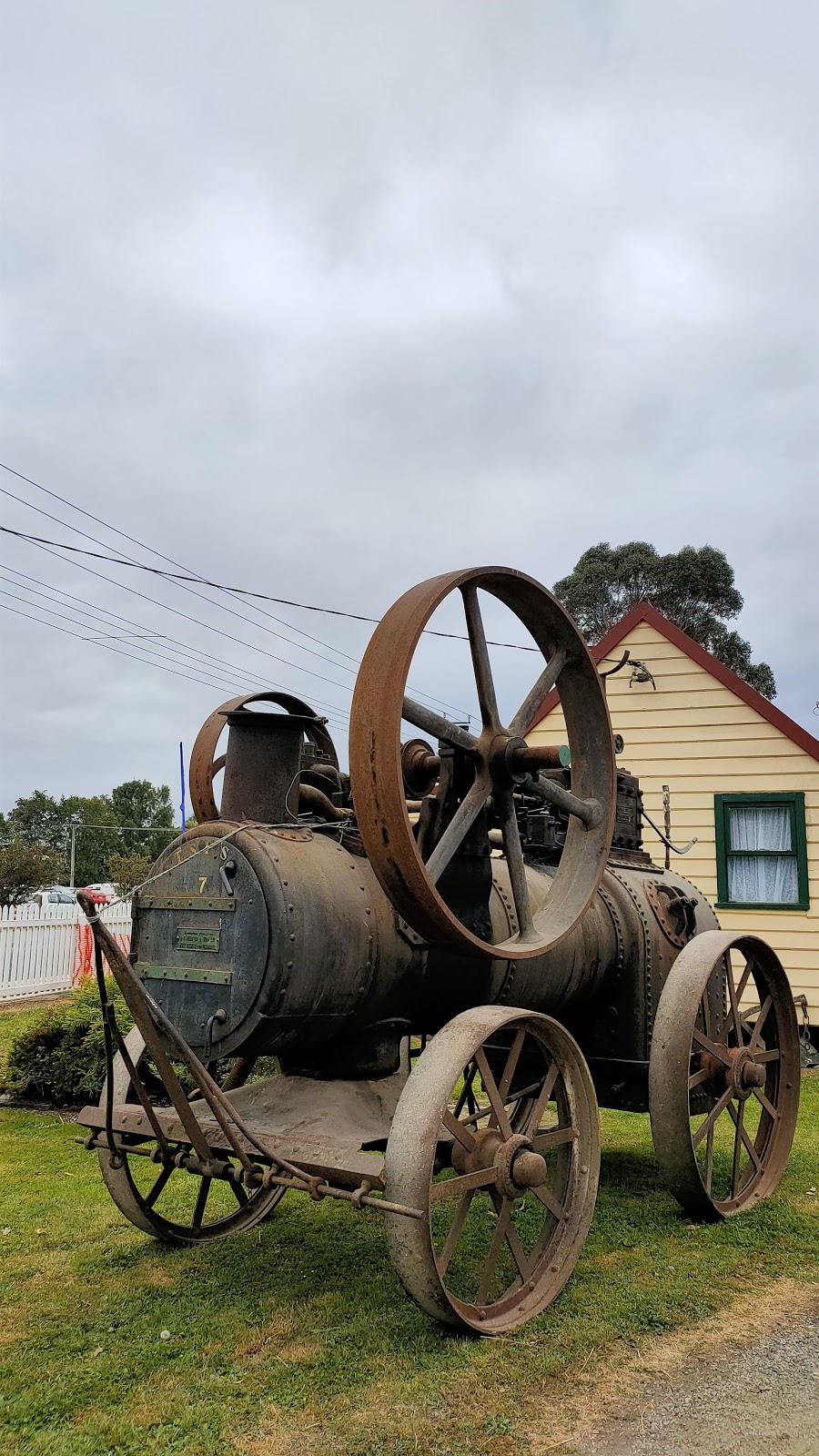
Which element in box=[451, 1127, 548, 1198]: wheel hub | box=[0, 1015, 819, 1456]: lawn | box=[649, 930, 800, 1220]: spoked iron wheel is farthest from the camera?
box=[649, 930, 800, 1220]: spoked iron wheel

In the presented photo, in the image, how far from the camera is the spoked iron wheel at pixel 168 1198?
4285 millimetres

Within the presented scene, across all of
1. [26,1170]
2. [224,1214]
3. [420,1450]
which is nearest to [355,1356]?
[420,1450]

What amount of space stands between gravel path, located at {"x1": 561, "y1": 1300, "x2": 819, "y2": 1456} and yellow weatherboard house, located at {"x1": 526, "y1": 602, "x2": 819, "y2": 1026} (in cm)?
642

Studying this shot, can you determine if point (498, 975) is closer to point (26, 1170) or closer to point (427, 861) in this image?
point (427, 861)

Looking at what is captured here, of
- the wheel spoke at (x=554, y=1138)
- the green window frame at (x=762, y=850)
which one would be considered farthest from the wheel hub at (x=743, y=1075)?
the green window frame at (x=762, y=850)

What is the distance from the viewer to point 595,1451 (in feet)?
9.91

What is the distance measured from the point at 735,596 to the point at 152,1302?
85.1 feet

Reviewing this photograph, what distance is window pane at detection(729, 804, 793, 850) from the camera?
9.94 meters

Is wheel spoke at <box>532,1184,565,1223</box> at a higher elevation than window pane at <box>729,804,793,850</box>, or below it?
below

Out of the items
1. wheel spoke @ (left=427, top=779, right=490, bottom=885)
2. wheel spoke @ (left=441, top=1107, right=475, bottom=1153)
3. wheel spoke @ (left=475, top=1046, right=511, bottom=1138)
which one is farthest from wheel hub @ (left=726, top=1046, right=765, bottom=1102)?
wheel spoke @ (left=427, top=779, right=490, bottom=885)

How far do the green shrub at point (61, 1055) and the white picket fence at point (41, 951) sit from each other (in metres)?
5.66

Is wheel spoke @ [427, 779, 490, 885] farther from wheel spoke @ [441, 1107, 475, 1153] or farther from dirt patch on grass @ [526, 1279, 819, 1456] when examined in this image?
dirt patch on grass @ [526, 1279, 819, 1456]

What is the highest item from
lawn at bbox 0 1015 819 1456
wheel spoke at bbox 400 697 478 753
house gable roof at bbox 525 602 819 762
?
house gable roof at bbox 525 602 819 762

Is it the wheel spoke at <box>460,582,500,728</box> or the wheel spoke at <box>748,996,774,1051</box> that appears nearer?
the wheel spoke at <box>460,582,500,728</box>
